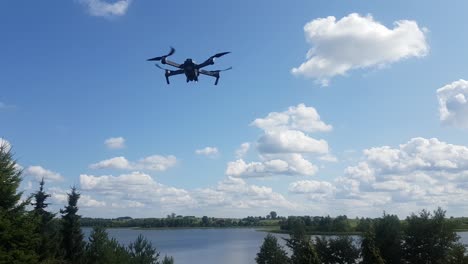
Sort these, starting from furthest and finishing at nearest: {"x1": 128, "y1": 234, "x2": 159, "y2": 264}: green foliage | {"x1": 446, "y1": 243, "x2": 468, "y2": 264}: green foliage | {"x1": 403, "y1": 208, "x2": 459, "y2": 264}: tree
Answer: {"x1": 128, "y1": 234, "x2": 159, "y2": 264}: green foliage < {"x1": 403, "y1": 208, "x2": 459, "y2": 264}: tree < {"x1": 446, "y1": 243, "x2": 468, "y2": 264}: green foliage

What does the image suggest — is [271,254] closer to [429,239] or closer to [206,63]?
[429,239]

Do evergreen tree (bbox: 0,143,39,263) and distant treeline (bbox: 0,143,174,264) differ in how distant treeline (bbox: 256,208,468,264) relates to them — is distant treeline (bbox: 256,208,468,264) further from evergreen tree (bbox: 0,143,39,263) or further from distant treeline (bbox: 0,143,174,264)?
evergreen tree (bbox: 0,143,39,263)

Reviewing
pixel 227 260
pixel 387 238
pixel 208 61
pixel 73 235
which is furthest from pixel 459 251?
pixel 227 260

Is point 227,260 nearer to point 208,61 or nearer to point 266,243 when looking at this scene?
point 266,243

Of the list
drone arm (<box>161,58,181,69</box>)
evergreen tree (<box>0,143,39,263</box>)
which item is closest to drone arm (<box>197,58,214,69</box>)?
drone arm (<box>161,58,181,69</box>)

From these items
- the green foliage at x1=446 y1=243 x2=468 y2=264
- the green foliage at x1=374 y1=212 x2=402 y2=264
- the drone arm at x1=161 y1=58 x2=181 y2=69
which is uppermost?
the drone arm at x1=161 y1=58 x2=181 y2=69

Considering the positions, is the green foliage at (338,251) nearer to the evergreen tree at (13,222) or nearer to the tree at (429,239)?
the tree at (429,239)
